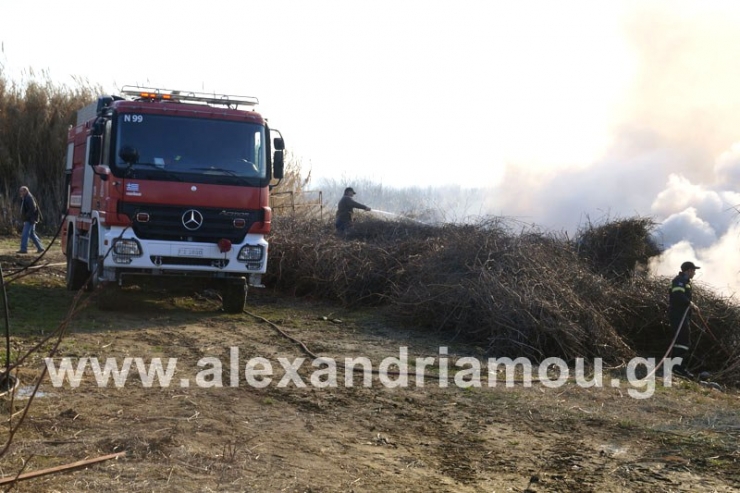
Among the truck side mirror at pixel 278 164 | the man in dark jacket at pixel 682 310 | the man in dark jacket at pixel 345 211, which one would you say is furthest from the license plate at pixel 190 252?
the man in dark jacket at pixel 682 310

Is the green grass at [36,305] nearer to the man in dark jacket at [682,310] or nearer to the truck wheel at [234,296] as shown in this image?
the truck wheel at [234,296]

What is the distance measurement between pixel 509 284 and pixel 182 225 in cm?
462

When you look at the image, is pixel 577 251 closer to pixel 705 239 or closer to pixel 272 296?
pixel 272 296

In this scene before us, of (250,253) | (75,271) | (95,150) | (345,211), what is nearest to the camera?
(95,150)

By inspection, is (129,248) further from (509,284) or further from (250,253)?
(509,284)

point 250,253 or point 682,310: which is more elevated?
point 250,253

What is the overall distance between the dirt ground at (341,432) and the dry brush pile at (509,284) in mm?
1620

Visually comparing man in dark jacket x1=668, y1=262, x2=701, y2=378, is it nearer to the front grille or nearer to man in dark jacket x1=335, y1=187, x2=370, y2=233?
the front grille

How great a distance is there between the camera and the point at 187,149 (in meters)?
11.7

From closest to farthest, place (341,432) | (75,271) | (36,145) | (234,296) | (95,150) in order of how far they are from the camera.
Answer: (341,432)
(95,150)
(234,296)
(75,271)
(36,145)

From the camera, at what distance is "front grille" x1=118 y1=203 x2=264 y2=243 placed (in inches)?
455

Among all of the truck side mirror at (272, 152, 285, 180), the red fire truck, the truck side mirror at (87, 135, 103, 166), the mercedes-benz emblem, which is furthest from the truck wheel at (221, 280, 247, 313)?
the truck side mirror at (87, 135, 103, 166)

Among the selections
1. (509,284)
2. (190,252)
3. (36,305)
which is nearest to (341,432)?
(509,284)

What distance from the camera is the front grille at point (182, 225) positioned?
37.9ft
